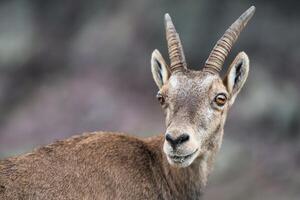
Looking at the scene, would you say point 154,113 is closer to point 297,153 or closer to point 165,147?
point 297,153

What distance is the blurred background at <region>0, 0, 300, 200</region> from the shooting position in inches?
1008

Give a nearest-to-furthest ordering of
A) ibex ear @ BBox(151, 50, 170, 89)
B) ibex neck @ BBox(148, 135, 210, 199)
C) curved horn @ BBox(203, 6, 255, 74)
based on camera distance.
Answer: ibex neck @ BBox(148, 135, 210, 199), curved horn @ BBox(203, 6, 255, 74), ibex ear @ BBox(151, 50, 170, 89)

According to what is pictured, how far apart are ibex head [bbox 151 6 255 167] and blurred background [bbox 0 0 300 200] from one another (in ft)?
36.4

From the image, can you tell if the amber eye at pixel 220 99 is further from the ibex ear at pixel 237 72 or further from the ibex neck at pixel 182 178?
the ibex neck at pixel 182 178

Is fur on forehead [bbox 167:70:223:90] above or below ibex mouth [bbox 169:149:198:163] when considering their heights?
above

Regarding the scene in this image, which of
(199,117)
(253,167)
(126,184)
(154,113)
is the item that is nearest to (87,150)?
(126,184)

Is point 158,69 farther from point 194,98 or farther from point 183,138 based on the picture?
point 183,138

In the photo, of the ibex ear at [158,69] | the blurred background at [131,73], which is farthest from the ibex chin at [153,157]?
the blurred background at [131,73]

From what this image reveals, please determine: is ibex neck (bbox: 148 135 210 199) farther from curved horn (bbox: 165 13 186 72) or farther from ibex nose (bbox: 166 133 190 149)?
curved horn (bbox: 165 13 186 72)

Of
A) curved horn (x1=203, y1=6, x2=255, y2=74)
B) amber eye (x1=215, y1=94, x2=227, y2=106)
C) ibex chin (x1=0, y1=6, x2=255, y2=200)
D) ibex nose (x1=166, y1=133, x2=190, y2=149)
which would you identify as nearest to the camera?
ibex nose (x1=166, y1=133, x2=190, y2=149)

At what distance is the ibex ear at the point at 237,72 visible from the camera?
13.4 meters

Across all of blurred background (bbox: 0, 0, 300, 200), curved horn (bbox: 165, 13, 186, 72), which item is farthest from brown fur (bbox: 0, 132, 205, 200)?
blurred background (bbox: 0, 0, 300, 200)

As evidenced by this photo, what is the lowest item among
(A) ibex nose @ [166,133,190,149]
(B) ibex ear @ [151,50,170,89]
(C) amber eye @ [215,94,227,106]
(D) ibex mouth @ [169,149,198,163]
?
(D) ibex mouth @ [169,149,198,163]

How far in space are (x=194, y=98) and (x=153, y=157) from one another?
1.29m
